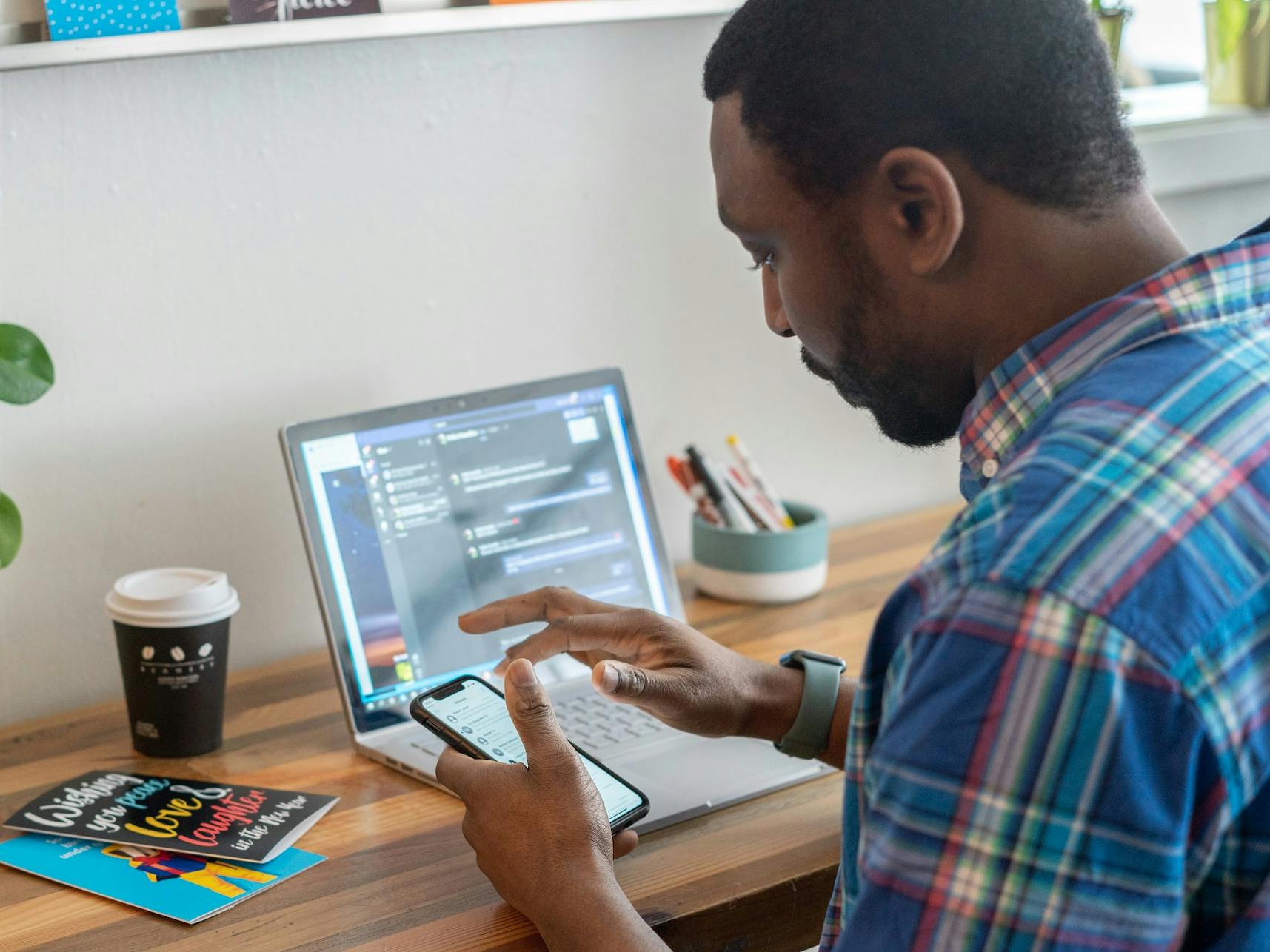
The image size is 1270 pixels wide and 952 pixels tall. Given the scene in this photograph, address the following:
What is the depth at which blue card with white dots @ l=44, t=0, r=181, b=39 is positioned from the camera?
1011 millimetres

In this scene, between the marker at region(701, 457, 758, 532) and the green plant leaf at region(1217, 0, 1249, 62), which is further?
the green plant leaf at region(1217, 0, 1249, 62)

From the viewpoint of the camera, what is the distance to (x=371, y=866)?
891 millimetres

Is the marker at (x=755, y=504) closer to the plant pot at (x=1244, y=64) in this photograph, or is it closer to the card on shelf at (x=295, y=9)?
the card on shelf at (x=295, y=9)

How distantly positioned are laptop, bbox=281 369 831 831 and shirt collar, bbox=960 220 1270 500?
1.39 feet

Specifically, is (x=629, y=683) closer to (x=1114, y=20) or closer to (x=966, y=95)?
(x=966, y=95)

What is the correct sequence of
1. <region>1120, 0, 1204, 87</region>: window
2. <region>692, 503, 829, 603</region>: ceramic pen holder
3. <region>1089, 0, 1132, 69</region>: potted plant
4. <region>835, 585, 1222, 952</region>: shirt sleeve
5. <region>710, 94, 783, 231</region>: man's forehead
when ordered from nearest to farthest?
<region>835, 585, 1222, 952</region>: shirt sleeve → <region>710, 94, 783, 231</region>: man's forehead → <region>692, 503, 829, 603</region>: ceramic pen holder → <region>1089, 0, 1132, 69</region>: potted plant → <region>1120, 0, 1204, 87</region>: window

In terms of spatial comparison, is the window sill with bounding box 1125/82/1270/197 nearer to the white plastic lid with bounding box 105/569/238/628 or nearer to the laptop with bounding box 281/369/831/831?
the laptop with bounding box 281/369/831/831

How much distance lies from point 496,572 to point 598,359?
310 mm

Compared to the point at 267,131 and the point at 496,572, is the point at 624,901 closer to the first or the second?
the point at 496,572

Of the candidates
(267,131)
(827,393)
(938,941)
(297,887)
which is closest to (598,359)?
(827,393)

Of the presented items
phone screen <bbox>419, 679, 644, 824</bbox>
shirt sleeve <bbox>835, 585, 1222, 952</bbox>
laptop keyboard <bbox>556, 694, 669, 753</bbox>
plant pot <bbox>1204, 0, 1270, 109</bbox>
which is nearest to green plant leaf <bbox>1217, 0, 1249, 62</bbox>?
plant pot <bbox>1204, 0, 1270, 109</bbox>

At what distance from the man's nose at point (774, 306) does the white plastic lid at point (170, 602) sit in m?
0.49

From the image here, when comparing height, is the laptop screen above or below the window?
below

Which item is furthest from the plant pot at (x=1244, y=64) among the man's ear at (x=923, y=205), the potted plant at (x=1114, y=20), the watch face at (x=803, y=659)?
the man's ear at (x=923, y=205)
